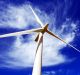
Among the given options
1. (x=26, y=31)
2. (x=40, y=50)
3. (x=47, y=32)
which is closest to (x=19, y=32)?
(x=26, y=31)

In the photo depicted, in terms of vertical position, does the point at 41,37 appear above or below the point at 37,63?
above

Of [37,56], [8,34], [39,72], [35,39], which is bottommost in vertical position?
[39,72]

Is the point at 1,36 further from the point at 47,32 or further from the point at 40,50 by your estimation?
the point at 47,32

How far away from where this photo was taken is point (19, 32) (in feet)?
143

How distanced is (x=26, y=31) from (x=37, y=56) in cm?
583

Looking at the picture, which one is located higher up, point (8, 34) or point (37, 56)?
point (8, 34)

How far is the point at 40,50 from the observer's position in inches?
1731

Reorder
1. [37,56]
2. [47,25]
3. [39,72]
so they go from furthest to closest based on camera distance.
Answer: [47,25] < [37,56] < [39,72]

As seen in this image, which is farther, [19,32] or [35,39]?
[35,39]

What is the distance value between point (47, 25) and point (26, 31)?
511 cm

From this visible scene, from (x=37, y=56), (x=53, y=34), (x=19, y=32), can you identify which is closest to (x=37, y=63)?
(x=37, y=56)

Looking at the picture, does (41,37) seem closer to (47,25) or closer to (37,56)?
(47,25)

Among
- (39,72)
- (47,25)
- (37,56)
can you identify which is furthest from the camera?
(47,25)

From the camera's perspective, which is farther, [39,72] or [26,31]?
[26,31]
